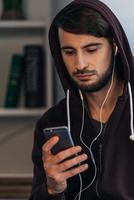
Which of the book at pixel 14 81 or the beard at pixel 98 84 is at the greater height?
the beard at pixel 98 84

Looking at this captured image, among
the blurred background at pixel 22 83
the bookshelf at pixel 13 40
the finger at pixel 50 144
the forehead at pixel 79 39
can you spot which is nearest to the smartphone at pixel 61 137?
the finger at pixel 50 144

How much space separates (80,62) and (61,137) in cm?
22

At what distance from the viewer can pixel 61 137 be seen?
1.16 m

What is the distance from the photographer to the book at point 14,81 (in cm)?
186

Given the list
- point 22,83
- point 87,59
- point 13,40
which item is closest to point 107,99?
point 87,59

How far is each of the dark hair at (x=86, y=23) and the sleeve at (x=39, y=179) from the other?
0.36 m

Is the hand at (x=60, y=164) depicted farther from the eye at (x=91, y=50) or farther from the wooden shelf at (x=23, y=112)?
the wooden shelf at (x=23, y=112)

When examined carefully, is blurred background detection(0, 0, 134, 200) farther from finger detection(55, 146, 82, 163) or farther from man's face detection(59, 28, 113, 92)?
finger detection(55, 146, 82, 163)

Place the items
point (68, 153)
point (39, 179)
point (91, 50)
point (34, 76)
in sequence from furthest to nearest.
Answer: point (34, 76) < point (39, 179) < point (91, 50) < point (68, 153)

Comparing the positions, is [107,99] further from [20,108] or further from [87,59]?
[20,108]

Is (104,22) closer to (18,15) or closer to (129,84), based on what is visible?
(129,84)

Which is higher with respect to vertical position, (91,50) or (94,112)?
(91,50)

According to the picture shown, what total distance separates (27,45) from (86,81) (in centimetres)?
70

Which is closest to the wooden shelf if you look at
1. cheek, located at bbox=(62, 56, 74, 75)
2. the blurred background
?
the blurred background
